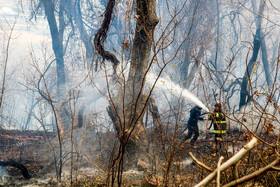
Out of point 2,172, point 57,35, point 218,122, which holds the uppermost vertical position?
point 57,35

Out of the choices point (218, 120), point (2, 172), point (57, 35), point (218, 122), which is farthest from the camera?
point (57, 35)

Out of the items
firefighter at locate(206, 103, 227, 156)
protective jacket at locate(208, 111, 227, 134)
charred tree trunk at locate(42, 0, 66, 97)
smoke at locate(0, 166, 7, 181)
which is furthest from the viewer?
charred tree trunk at locate(42, 0, 66, 97)

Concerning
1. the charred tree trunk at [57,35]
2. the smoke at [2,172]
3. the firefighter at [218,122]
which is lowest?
the smoke at [2,172]

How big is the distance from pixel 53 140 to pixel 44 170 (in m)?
3.72

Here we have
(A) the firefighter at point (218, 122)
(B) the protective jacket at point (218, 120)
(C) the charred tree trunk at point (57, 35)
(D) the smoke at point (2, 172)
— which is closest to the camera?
(A) the firefighter at point (218, 122)

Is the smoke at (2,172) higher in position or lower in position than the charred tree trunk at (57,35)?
lower

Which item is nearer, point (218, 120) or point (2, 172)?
point (218, 120)

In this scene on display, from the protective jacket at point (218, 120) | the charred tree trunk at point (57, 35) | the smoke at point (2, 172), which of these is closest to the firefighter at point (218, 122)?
the protective jacket at point (218, 120)

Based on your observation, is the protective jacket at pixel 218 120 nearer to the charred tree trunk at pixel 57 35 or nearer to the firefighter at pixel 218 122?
the firefighter at pixel 218 122

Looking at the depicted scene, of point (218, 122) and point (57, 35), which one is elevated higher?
point (57, 35)

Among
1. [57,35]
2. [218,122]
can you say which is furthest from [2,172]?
[57,35]

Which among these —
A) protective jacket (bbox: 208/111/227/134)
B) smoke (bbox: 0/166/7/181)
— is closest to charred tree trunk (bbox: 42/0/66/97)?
smoke (bbox: 0/166/7/181)

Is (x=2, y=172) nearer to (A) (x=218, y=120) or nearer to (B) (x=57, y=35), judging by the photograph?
(A) (x=218, y=120)

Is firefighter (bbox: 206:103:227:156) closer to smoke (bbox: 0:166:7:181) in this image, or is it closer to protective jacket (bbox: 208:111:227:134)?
protective jacket (bbox: 208:111:227:134)
